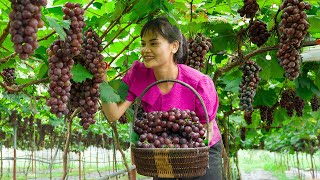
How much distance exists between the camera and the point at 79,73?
2.10 meters

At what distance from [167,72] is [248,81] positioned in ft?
3.90

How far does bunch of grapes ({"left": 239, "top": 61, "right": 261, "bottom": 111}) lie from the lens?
3758 millimetres

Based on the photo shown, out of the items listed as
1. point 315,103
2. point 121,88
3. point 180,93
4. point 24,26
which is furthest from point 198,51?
point 315,103

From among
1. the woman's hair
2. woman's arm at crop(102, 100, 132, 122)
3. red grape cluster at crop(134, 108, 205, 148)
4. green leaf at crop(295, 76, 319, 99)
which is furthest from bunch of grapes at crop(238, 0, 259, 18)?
green leaf at crop(295, 76, 319, 99)

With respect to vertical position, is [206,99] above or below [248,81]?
below

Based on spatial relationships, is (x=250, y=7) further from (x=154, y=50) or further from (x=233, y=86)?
(x=233, y=86)

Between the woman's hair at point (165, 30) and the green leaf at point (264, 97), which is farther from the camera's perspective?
the green leaf at point (264, 97)

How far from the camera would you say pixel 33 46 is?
1.32 m

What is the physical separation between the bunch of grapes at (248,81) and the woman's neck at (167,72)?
1.09 meters

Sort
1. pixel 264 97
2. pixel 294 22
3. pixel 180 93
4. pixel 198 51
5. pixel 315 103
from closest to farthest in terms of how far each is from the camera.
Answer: pixel 294 22 < pixel 180 93 < pixel 198 51 < pixel 315 103 < pixel 264 97

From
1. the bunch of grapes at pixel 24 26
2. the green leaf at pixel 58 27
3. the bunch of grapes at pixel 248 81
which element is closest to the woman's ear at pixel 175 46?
the bunch of grapes at pixel 248 81

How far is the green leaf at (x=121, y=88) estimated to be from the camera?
2.73 metres

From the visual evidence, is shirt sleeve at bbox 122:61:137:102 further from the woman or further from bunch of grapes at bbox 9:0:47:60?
bunch of grapes at bbox 9:0:47:60

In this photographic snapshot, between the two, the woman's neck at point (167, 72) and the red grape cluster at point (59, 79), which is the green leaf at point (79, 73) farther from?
the woman's neck at point (167, 72)
